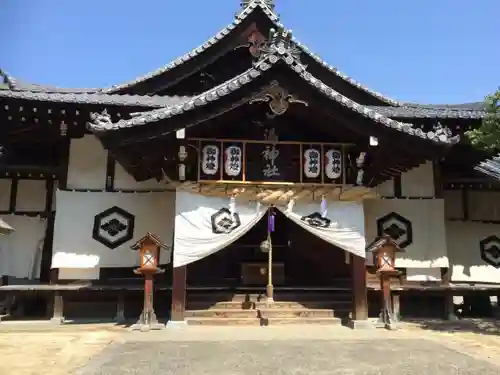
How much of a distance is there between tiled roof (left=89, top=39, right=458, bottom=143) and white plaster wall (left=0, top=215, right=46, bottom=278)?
17.7 ft

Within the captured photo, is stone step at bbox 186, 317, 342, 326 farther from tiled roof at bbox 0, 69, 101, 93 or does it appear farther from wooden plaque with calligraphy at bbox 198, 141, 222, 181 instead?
tiled roof at bbox 0, 69, 101, 93

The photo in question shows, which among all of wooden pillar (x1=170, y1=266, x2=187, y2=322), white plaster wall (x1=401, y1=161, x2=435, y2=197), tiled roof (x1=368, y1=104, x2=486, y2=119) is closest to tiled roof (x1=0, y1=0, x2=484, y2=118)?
tiled roof (x1=368, y1=104, x2=486, y2=119)

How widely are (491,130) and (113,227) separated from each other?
931cm

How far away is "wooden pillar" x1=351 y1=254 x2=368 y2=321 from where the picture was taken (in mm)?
10547

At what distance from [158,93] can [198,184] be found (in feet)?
15.9

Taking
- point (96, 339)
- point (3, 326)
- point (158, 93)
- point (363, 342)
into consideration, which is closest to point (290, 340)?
point (363, 342)

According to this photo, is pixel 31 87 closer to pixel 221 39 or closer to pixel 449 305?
pixel 221 39

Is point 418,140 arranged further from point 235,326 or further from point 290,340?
point 235,326

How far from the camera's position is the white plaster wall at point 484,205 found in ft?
46.6

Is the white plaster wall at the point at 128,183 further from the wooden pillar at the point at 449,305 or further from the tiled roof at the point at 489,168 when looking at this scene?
the tiled roof at the point at 489,168

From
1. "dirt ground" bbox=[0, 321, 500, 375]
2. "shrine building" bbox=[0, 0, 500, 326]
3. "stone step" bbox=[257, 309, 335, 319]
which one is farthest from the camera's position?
"stone step" bbox=[257, 309, 335, 319]

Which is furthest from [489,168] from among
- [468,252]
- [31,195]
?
[31,195]

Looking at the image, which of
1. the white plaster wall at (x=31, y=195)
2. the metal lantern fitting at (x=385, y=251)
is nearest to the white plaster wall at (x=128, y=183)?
the white plaster wall at (x=31, y=195)

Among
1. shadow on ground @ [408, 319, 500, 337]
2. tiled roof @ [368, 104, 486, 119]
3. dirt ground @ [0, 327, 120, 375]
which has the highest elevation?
tiled roof @ [368, 104, 486, 119]
